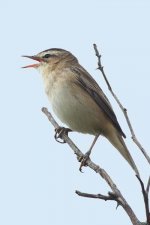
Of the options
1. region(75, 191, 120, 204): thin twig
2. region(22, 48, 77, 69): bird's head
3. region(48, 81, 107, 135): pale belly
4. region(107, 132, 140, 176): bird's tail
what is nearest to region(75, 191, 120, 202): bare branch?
region(75, 191, 120, 204): thin twig

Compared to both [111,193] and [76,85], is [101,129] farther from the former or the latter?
[111,193]

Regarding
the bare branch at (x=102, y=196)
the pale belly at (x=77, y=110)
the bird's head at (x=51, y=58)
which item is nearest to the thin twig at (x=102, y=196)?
the bare branch at (x=102, y=196)

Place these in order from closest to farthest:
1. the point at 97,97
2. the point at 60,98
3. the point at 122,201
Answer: the point at 122,201 → the point at 60,98 → the point at 97,97

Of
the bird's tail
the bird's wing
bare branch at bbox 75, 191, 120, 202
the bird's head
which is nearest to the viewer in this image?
bare branch at bbox 75, 191, 120, 202

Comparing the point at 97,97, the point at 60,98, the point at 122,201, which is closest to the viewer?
the point at 122,201

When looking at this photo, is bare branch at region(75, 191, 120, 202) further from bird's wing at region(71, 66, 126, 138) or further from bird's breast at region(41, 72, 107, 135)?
bird's wing at region(71, 66, 126, 138)

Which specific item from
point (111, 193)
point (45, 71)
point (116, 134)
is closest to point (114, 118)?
point (116, 134)

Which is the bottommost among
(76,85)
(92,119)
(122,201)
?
(92,119)
